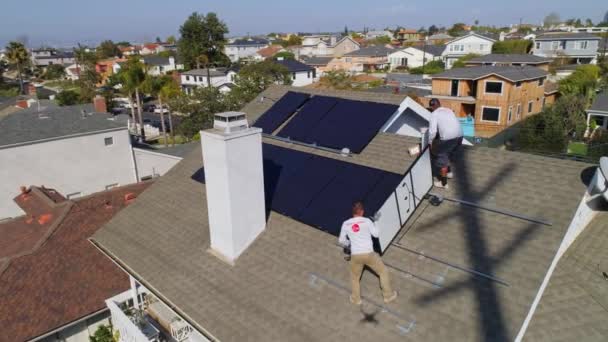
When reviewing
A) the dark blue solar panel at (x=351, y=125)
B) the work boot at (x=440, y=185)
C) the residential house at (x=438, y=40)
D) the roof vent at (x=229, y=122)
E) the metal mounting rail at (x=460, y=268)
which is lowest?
the metal mounting rail at (x=460, y=268)

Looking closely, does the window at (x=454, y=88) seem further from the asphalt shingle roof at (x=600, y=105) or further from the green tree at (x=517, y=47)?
the green tree at (x=517, y=47)

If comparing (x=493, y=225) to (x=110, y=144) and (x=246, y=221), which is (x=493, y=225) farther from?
(x=110, y=144)

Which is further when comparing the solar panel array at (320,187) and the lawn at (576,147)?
the lawn at (576,147)

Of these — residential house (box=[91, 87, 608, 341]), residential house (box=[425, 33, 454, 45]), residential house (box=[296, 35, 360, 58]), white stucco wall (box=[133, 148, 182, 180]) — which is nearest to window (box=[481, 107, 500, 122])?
white stucco wall (box=[133, 148, 182, 180])

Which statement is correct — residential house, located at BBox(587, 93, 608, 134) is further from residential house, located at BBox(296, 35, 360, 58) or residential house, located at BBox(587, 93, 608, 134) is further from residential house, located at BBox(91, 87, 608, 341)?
residential house, located at BBox(296, 35, 360, 58)

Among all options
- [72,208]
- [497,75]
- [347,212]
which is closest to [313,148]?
[347,212]

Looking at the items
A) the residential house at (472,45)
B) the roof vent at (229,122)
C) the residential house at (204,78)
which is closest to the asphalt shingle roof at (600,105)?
the roof vent at (229,122)

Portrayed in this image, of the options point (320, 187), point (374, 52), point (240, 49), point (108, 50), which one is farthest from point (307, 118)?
point (108, 50)
